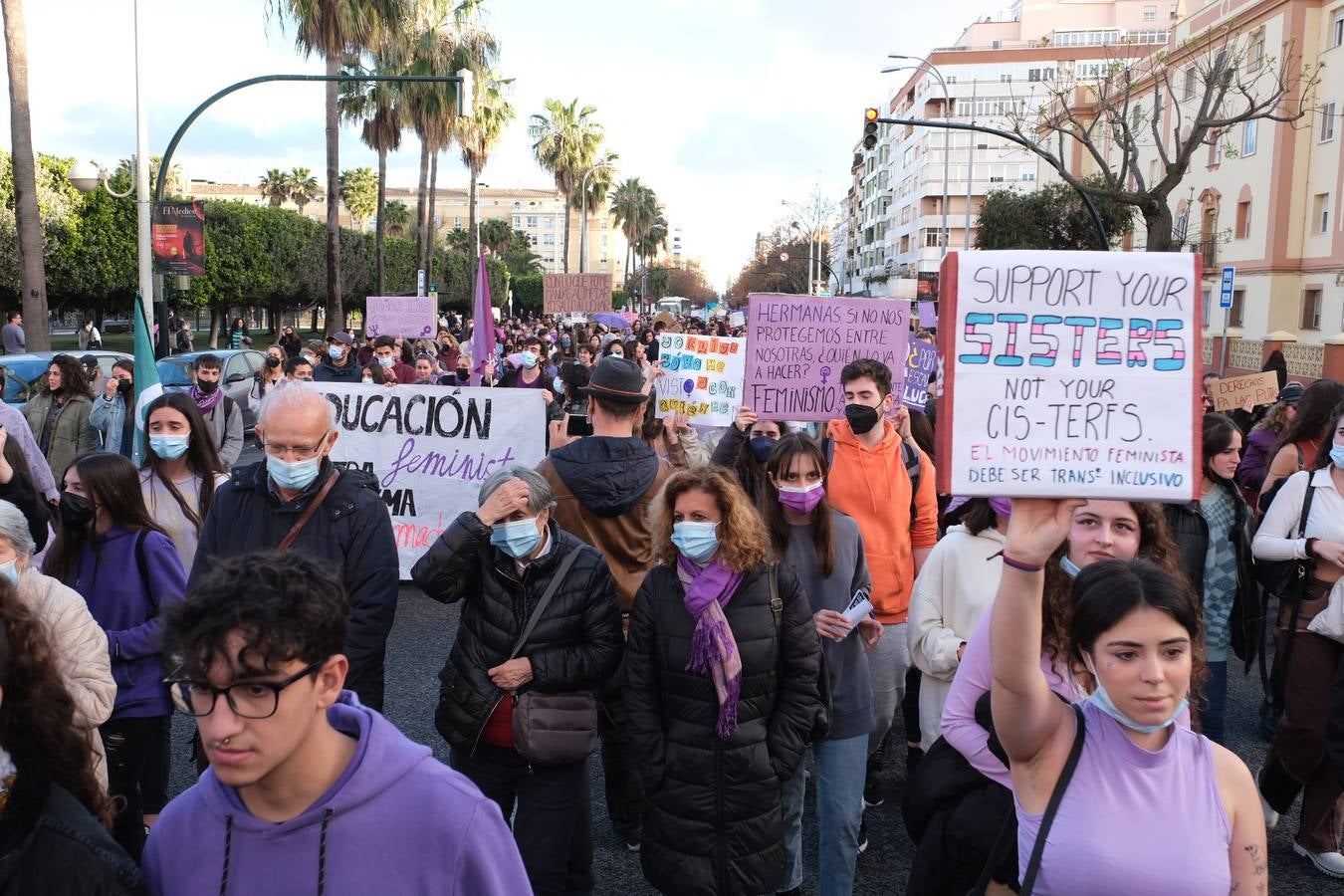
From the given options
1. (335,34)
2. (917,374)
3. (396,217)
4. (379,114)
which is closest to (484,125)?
(379,114)

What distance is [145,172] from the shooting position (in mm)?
17594

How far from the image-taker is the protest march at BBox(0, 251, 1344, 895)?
6.05 ft

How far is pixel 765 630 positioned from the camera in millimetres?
3482

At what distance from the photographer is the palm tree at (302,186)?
267ft

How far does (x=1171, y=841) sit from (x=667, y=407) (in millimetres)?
6156

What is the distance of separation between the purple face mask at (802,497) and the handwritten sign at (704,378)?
4100 millimetres

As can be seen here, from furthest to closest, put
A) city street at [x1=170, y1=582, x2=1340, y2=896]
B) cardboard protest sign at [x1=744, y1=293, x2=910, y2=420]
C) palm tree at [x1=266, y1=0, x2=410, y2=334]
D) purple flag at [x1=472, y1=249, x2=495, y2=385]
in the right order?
palm tree at [x1=266, y1=0, x2=410, y2=334], purple flag at [x1=472, y1=249, x2=495, y2=385], cardboard protest sign at [x1=744, y1=293, x2=910, y2=420], city street at [x1=170, y1=582, x2=1340, y2=896]

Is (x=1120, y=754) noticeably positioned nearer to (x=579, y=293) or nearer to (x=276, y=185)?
(x=579, y=293)

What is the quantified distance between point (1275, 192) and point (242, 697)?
37198 mm

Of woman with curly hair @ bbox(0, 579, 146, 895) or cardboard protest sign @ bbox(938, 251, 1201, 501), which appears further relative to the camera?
cardboard protest sign @ bbox(938, 251, 1201, 501)

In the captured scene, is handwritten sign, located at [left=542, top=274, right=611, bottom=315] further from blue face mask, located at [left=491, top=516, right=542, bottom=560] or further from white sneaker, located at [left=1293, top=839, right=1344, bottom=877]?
blue face mask, located at [left=491, top=516, right=542, bottom=560]

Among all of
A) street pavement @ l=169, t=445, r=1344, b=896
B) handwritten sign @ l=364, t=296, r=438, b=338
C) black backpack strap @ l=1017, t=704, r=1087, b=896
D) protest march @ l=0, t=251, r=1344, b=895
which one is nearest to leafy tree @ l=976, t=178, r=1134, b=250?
handwritten sign @ l=364, t=296, r=438, b=338

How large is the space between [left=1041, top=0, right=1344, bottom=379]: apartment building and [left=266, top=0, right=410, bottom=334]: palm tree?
828 inches

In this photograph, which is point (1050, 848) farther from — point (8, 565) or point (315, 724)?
point (8, 565)
